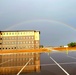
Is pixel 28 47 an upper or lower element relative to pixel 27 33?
A: lower

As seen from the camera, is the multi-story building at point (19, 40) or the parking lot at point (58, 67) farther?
the multi-story building at point (19, 40)

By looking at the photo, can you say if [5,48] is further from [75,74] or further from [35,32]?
[75,74]

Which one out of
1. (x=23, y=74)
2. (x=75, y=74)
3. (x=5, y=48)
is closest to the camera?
(x=75, y=74)

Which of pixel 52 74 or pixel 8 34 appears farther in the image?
pixel 8 34

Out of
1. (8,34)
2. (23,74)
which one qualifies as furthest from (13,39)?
(23,74)

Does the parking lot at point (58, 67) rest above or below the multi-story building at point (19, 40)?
below

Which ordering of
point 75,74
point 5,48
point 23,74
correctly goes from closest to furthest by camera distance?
1. point 75,74
2. point 23,74
3. point 5,48

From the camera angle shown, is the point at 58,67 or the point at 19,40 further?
the point at 19,40

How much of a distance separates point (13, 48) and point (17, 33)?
1021cm

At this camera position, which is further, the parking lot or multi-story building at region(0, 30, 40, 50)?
multi-story building at region(0, 30, 40, 50)

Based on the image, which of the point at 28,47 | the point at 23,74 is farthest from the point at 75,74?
the point at 28,47

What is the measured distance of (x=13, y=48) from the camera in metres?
128

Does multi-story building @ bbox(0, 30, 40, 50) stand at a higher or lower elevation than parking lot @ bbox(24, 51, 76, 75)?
higher

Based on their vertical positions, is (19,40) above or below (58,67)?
above
